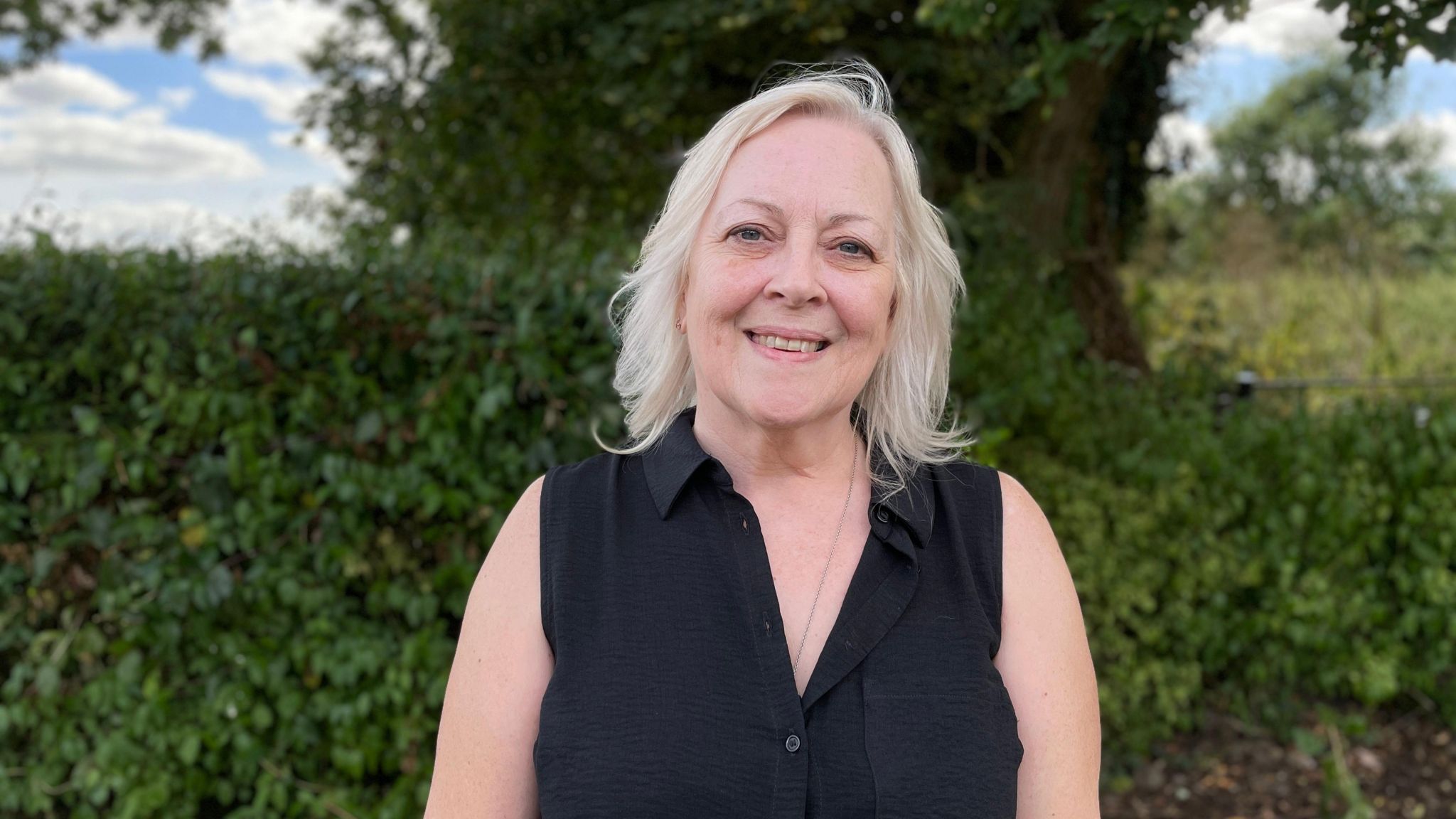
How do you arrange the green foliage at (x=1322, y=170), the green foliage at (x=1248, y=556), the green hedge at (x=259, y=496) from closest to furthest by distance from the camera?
the green hedge at (x=259, y=496)
the green foliage at (x=1248, y=556)
the green foliage at (x=1322, y=170)

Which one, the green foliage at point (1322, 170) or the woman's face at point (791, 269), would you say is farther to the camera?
the green foliage at point (1322, 170)

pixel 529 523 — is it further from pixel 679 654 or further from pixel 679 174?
pixel 679 174

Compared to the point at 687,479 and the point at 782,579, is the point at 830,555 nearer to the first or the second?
the point at 782,579

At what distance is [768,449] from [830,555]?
19 centimetres

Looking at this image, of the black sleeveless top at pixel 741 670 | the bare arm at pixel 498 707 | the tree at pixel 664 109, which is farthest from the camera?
the tree at pixel 664 109

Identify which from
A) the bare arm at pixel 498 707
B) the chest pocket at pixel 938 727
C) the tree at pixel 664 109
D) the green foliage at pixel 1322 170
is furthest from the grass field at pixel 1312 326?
the green foliage at pixel 1322 170

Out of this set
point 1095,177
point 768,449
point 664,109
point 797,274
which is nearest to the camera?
point 797,274

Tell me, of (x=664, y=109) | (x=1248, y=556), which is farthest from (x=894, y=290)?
(x=664, y=109)

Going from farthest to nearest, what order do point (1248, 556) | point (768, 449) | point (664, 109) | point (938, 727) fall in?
point (664, 109) → point (1248, 556) → point (768, 449) → point (938, 727)

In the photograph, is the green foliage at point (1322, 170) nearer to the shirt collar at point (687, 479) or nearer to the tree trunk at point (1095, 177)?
the tree trunk at point (1095, 177)

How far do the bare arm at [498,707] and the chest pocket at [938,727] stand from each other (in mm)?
462

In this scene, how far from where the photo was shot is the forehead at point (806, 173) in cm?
165

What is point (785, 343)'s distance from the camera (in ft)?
5.45

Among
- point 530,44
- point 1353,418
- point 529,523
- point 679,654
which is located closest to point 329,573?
point 529,523
